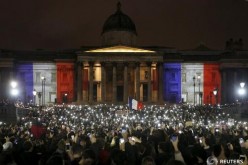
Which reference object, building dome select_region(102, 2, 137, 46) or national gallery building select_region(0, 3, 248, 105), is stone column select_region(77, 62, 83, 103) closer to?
national gallery building select_region(0, 3, 248, 105)

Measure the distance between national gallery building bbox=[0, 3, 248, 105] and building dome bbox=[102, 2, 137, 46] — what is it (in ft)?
4.71

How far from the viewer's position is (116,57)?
85.4 metres

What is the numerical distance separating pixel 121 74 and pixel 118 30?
40.4 ft

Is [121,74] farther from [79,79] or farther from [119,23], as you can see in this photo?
[119,23]

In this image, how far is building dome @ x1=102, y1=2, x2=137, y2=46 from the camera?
97438 mm

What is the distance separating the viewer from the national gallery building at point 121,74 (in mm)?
85438

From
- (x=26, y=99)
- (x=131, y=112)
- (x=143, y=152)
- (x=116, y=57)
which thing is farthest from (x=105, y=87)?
(x=143, y=152)

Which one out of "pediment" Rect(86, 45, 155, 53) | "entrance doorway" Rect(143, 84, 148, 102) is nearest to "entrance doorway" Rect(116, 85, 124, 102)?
"entrance doorway" Rect(143, 84, 148, 102)

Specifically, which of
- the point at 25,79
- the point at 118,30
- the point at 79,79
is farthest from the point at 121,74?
the point at 25,79

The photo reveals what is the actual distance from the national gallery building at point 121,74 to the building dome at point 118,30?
56.5 inches

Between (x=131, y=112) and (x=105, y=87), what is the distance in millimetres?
35155

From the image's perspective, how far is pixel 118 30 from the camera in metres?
97.6

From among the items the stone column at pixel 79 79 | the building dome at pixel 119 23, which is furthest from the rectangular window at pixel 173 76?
the stone column at pixel 79 79

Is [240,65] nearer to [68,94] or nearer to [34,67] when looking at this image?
[68,94]
